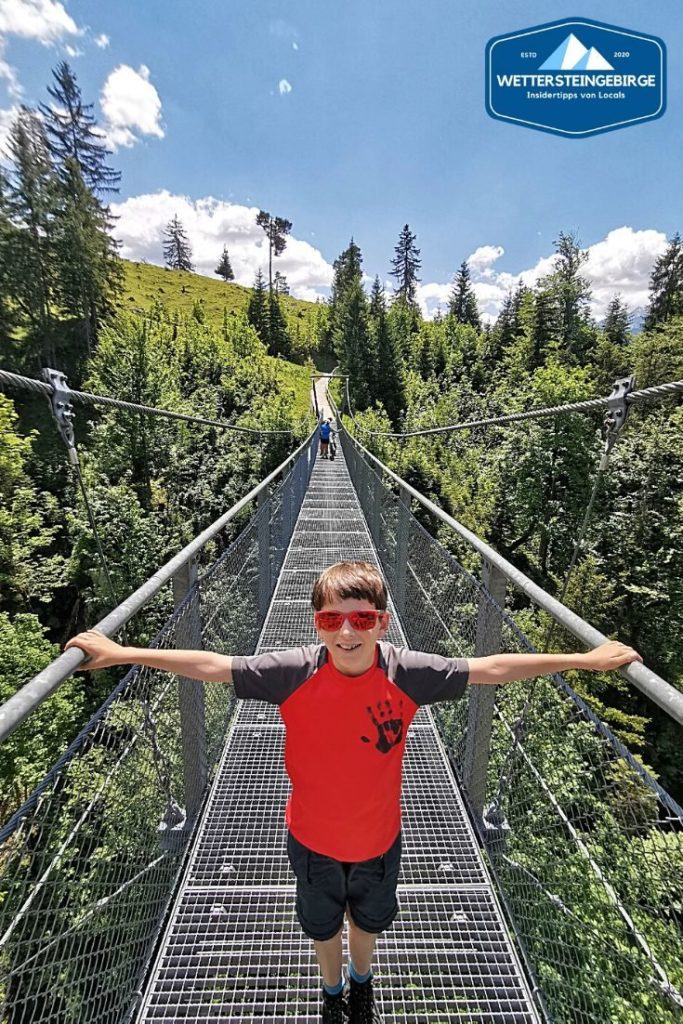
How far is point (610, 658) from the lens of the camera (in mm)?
999

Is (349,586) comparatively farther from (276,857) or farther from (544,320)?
(544,320)

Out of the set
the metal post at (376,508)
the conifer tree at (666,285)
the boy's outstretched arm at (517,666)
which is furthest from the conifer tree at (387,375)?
the boy's outstretched arm at (517,666)

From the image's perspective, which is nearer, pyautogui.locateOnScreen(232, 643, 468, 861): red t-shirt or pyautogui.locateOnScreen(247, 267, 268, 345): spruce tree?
pyautogui.locateOnScreen(232, 643, 468, 861): red t-shirt

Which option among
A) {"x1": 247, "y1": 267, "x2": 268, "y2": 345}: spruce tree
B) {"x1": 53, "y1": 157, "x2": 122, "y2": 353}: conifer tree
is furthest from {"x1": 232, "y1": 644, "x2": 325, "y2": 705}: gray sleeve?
{"x1": 247, "y1": 267, "x2": 268, "y2": 345}: spruce tree


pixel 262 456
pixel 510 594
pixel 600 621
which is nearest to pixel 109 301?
pixel 262 456

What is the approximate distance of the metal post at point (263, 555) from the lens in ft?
11.6

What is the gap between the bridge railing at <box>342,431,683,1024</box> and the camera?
4.00 ft

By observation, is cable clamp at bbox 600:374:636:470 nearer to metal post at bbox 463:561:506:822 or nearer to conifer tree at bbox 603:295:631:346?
metal post at bbox 463:561:506:822

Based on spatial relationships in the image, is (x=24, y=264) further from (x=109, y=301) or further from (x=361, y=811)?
(x=361, y=811)

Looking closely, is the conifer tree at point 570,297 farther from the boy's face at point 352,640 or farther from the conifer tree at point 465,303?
the boy's face at point 352,640

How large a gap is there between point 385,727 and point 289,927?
1.14 m

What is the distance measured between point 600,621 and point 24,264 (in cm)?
3311

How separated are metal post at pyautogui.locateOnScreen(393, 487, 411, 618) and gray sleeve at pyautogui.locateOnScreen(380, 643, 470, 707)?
2.17 meters

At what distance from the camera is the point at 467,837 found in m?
2.03
